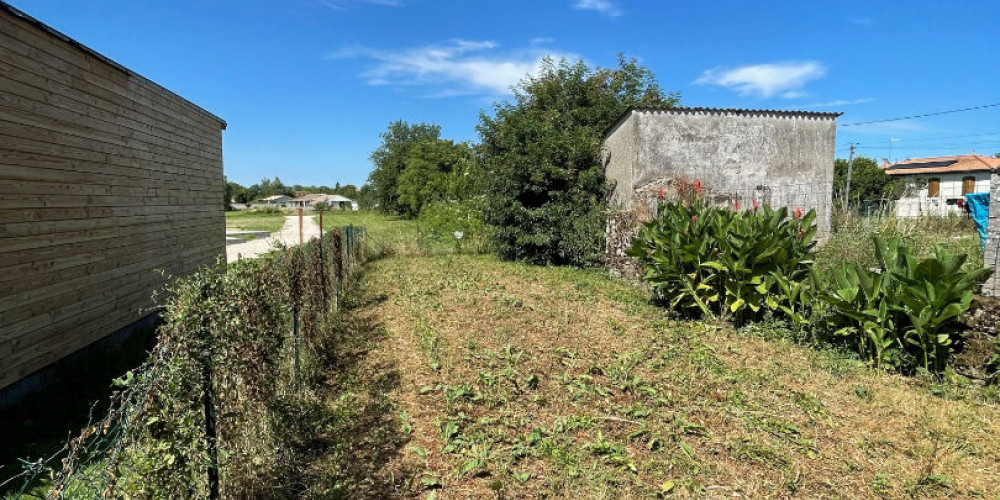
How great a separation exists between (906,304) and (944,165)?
52701mm

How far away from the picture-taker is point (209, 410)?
2.43 meters

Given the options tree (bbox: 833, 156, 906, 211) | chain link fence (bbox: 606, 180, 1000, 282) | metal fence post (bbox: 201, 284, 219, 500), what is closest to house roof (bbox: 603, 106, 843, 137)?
chain link fence (bbox: 606, 180, 1000, 282)

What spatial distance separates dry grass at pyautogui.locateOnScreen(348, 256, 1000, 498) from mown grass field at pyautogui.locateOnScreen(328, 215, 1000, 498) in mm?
13

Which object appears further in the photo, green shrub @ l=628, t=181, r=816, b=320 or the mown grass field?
green shrub @ l=628, t=181, r=816, b=320

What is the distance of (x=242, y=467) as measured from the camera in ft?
9.23

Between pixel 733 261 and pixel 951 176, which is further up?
pixel 951 176

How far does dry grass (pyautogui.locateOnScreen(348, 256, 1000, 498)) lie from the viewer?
10.5 feet

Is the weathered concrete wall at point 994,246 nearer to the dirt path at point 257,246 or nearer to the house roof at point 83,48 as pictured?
the dirt path at point 257,246

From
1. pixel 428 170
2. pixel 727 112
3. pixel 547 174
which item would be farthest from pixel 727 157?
pixel 428 170

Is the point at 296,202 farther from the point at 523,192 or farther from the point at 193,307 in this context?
the point at 193,307

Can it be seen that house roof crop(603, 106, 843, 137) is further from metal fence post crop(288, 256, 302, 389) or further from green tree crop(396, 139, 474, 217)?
green tree crop(396, 139, 474, 217)

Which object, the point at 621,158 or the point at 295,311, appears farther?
the point at 621,158

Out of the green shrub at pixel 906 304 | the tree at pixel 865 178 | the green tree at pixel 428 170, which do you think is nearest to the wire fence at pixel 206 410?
the green shrub at pixel 906 304

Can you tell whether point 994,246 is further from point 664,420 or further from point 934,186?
point 934,186
